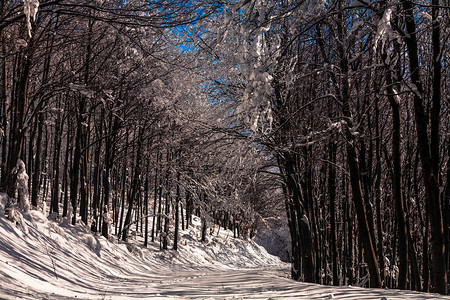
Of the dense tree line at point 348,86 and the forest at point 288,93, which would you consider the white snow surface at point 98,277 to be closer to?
the forest at point 288,93

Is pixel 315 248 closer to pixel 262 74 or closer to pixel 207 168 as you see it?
pixel 207 168

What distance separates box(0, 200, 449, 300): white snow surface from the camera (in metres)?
5.49

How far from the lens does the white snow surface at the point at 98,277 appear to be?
216 inches

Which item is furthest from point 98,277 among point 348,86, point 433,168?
point 433,168

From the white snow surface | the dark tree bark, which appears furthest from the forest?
the white snow surface

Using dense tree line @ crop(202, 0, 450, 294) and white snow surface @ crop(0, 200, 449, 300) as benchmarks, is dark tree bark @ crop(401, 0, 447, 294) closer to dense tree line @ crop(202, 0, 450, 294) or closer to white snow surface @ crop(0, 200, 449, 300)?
dense tree line @ crop(202, 0, 450, 294)

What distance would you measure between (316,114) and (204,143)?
320 centimetres

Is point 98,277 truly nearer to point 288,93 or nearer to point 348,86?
point 288,93

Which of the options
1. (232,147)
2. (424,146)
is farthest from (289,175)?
(424,146)

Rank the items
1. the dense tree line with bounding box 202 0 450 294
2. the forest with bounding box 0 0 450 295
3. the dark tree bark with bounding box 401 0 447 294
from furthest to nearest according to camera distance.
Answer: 1. the dark tree bark with bounding box 401 0 447 294
2. the forest with bounding box 0 0 450 295
3. the dense tree line with bounding box 202 0 450 294

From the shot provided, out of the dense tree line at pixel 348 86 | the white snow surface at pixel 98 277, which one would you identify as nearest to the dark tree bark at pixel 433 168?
the dense tree line at pixel 348 86

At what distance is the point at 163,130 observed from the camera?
19.3m

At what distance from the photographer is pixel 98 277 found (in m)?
9.73

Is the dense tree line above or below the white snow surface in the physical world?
above
